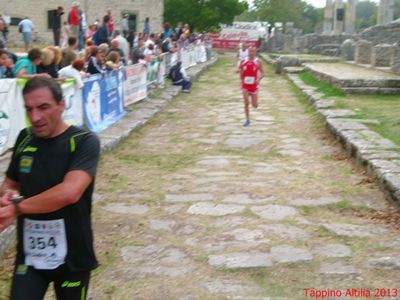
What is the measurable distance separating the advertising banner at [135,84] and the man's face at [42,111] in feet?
32.6

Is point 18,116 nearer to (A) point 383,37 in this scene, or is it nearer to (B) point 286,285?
(B) point 286,285

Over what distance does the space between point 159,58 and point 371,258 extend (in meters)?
13.1

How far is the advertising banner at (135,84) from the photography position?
42.6 ft

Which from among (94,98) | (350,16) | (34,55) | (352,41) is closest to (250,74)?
(94,98)

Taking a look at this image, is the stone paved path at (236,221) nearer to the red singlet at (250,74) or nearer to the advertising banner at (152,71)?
the red singlet at (250,74)

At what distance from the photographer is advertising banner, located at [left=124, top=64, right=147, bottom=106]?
13.0m

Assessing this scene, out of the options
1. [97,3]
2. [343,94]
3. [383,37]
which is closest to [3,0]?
[97,3]

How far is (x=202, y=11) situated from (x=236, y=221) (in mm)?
38882

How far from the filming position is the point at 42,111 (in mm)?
2891

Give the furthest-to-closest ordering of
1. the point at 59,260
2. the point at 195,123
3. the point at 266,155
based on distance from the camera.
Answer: the point at 195,123
the point at 266,155
the point at 59,260

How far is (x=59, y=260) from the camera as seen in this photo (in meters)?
Result: 2.96

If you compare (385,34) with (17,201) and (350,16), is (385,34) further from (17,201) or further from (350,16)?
(17,201)

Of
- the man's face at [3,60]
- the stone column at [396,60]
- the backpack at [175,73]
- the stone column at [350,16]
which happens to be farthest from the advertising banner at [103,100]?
the stone column at [350,16]

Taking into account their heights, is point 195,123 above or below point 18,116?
below
